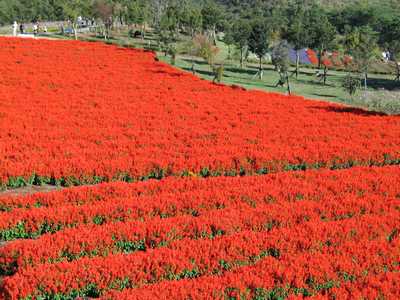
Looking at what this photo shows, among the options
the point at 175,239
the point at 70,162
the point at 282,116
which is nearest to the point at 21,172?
the point at 70,162

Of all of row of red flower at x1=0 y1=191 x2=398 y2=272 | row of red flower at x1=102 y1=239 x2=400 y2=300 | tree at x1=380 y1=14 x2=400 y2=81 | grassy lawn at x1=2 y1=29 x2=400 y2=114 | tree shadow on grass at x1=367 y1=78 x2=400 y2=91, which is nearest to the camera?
row of red flower at x1=102 y1=239 x2=400 y2=300

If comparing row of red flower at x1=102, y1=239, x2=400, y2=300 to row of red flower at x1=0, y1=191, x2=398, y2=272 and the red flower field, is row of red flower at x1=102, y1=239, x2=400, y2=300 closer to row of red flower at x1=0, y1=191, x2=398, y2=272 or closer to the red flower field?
the red flower field

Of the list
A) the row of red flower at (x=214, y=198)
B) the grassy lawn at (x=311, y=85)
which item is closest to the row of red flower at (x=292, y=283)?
the row of red flower at (x=214, y=198)

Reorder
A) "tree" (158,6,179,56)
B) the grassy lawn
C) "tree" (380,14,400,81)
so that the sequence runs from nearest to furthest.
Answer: the grassy lawn
"tree" (380,14,400,81)
"tree" (158,6,179,56)

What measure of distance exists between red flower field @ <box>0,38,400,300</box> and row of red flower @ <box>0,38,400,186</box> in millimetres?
62

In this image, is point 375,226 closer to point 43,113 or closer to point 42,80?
point 43,113

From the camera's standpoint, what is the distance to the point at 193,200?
33.9 ft

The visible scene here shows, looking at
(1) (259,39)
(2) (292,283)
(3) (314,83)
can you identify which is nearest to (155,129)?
(2) (292,283)

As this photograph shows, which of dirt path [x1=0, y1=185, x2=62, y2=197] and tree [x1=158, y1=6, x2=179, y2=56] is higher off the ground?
tree [x1=158, y1=6, x2=179, y2=56]

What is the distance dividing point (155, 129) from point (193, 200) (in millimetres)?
7242

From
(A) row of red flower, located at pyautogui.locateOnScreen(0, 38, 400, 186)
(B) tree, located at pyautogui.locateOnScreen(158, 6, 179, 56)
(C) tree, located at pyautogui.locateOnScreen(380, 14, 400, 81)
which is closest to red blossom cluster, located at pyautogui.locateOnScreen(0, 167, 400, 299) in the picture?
(A) row of red flower, located at pyautogui.locateOnScreen(0, 38, 400, 186)

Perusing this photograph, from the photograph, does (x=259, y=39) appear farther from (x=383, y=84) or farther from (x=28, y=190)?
(x=28, y=190)

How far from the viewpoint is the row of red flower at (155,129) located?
13000 mm

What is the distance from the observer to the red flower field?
6898 mm
